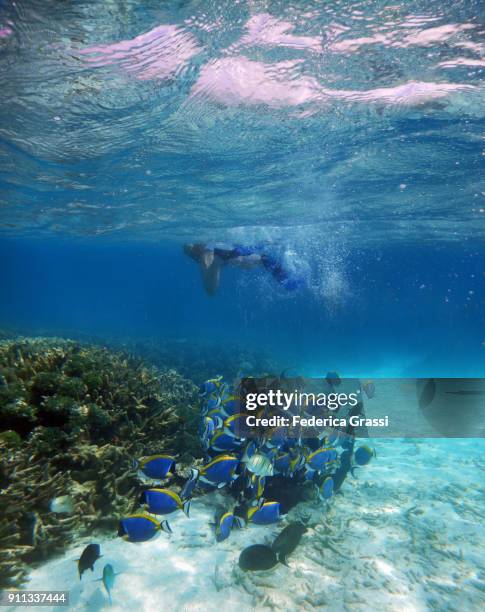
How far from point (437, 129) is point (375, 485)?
38.6 feet

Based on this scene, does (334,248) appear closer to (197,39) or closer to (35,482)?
(197,39)

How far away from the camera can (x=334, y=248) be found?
37125 millimetres

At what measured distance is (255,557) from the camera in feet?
14.6

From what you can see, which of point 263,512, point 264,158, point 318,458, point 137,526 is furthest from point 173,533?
point 264,158

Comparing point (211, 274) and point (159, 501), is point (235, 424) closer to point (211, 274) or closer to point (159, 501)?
point (159, 501)

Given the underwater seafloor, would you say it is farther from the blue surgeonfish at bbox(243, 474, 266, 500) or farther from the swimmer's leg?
the swimmer's leg

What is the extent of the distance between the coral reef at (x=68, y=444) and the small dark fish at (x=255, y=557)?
1994 millimetres

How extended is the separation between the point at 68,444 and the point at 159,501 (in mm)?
2463

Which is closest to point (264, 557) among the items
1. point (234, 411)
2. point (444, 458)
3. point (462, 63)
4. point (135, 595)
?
point (135, 595)

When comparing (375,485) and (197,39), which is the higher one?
(197,39)

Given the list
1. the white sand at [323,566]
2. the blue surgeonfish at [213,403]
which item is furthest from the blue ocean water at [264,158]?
the blue surgeonfish at [213,403]

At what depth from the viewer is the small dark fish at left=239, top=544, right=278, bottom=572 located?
4441mm

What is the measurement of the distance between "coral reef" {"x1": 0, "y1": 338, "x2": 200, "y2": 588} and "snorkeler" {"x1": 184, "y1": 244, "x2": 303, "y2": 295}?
670 centimetres

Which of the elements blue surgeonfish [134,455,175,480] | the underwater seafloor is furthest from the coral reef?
blue surgeonfish [134,455,175,480]
